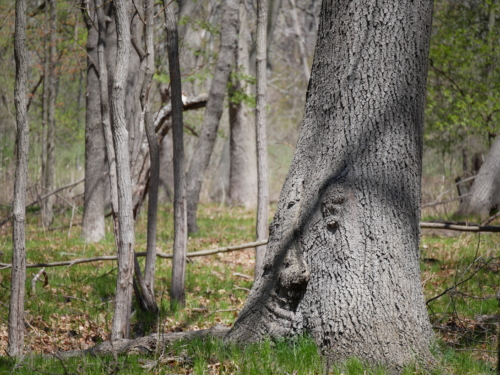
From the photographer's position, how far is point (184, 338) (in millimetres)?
4176

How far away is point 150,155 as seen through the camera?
5.84 m

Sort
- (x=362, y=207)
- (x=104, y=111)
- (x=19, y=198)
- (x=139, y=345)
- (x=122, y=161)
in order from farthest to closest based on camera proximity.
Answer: (x=104, y=111) → (x=122, y=161) → (x=19, y=198) → (x=139, y=345) → (x=362, y=207)

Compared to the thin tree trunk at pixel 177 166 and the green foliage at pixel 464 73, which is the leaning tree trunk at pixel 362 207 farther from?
the green foliage at pixel 464 73

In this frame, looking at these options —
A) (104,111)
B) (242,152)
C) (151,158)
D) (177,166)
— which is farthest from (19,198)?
(242,152)

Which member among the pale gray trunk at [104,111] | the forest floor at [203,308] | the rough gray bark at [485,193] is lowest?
the forest floor at [203,308]

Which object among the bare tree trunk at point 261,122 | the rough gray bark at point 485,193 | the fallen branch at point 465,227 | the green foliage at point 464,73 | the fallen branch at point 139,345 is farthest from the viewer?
the green foliage at point 464,73

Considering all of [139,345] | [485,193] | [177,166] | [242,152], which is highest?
[177,166]

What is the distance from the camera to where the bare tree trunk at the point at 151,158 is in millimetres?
5590

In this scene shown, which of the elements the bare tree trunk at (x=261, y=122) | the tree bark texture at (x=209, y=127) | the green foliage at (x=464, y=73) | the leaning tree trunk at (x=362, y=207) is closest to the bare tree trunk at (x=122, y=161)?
the leaning tree trunk at (x=362, y=207)

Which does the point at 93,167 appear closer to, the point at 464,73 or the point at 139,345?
the point at 139,345

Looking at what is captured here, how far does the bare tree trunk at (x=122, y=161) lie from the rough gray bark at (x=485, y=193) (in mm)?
7661

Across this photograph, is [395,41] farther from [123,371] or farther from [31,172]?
[31,172]

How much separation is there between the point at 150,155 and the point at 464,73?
1199cm

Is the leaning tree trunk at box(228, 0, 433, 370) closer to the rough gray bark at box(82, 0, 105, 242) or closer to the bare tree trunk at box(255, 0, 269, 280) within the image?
the bare tree trunk at box(255, 0, 269, 280)
